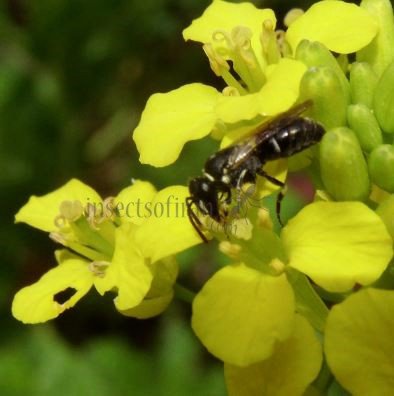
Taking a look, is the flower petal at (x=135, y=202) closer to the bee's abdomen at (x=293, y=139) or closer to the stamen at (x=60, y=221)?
the stamen at (x=60, y=221)

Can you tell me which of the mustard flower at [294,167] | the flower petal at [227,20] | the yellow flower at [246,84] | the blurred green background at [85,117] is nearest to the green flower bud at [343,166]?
the mustard flower at [294,167]

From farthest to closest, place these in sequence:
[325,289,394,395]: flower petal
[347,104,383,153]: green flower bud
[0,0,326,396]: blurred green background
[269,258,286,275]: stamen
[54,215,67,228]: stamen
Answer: [0,0,326,396]: blurred green background, [54,215,67,228]: stamen, [347,104,383,153]: green flower bud, [269,258,286,275]: stamen, [325,289,394,395]: flower petal

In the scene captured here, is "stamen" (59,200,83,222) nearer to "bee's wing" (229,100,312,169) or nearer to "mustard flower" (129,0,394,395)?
"mustard flower" (129,0,394,395)

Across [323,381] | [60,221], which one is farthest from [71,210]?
[323,381]

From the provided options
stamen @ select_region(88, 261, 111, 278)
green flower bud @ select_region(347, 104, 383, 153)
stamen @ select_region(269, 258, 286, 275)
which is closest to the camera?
stamen @ select_region(269, 258, 286, 275)

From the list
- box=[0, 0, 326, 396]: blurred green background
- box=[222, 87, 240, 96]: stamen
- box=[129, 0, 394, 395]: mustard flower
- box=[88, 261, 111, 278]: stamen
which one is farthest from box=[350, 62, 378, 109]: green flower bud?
box=[0, 0, 326, 396]: blurred green background

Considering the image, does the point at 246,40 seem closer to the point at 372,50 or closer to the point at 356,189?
the point at 372,50

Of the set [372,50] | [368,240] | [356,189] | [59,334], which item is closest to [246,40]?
[372,50]
